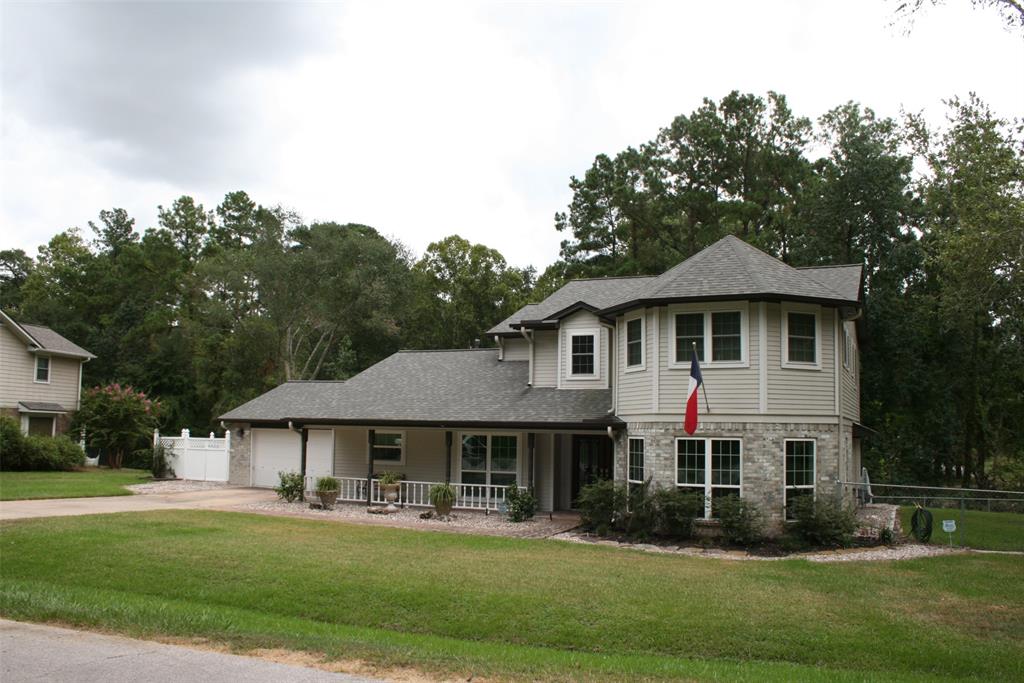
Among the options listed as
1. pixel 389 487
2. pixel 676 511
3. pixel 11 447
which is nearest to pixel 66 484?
pixel 11 447

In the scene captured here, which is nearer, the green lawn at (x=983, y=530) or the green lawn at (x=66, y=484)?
the green lawn at (x=983, y=530)

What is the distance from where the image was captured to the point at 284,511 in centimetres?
2041

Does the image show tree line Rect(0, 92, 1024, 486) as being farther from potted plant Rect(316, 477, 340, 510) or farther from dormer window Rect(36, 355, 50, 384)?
potted plant Rect(316, 477, 340, 510)

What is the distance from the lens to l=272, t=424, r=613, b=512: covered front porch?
2119 cm

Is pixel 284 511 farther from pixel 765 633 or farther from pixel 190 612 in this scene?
pixel 765 633

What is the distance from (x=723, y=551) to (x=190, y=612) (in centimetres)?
997

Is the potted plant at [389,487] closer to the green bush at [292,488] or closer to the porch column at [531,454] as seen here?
the green bush at [292,488]

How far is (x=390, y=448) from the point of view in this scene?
23.8 m

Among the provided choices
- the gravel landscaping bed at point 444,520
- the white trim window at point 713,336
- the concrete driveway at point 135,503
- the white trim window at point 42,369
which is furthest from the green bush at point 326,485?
the white trim window at point 42,369

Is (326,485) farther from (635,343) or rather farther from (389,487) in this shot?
(635,343)

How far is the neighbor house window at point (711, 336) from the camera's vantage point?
16.7 m

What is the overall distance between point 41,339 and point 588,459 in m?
28.3

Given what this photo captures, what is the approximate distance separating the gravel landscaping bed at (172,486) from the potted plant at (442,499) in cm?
1018

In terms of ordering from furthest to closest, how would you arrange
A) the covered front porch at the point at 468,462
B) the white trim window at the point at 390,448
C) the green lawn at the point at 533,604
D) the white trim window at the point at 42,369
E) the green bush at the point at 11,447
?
the white trim window at the point at 42,369, the green bush at the point at 11,447, the white trim window at the point at 390,448, the covered front porch at the point at 468,462, the green lawn at the point at 533,604
